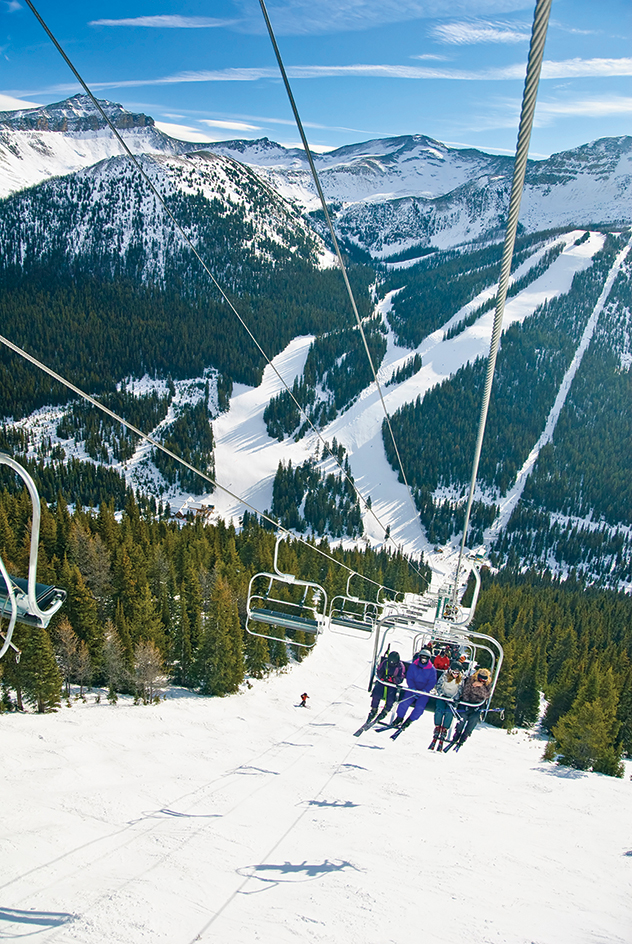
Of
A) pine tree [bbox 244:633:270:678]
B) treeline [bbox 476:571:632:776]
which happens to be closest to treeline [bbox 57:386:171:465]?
pine tree [bbox 244:633:270:678]

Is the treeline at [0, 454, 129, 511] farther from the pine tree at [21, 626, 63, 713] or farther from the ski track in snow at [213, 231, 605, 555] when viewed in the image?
the pine tree at [21, 626, 63, 713]

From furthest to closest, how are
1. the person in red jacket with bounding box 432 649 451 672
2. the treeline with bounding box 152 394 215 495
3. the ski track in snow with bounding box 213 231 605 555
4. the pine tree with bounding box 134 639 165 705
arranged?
the ski track in snow with bounding box 213 231 605 555 < the treeline with bounding box 152 394 215 495 < the pine tree with bounding box 134 639 165 705 < the person in red jacket with bounding box 432 649 451 672

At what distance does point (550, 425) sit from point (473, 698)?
149 m

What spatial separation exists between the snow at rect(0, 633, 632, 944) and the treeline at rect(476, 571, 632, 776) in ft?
9.04

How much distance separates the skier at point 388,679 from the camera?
13609 millimetres

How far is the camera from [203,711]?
3434 cm

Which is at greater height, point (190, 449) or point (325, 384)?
point (325, 384)

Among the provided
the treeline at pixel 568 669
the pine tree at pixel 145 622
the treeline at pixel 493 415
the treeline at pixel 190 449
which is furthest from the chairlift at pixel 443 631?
the treeline at pixel 493 415

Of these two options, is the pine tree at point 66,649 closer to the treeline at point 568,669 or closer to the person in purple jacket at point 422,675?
the person in purple jacket at point 422,675

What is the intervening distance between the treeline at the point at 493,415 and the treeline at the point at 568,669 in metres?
45.9

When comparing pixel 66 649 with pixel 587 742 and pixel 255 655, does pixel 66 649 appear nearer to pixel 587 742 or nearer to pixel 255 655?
pixel 255 655

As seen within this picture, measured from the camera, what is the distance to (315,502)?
111250 mm

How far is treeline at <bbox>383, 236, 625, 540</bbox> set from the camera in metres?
129

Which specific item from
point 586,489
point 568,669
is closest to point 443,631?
point 568,669
